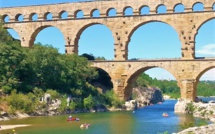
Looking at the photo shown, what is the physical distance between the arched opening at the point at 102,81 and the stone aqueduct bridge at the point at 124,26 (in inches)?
165

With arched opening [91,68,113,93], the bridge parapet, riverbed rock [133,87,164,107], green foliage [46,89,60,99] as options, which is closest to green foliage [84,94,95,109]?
green foliage [46,89,60,99]

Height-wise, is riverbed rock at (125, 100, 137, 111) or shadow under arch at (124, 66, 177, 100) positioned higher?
shadow under arch at (124, 66, 177, 100)

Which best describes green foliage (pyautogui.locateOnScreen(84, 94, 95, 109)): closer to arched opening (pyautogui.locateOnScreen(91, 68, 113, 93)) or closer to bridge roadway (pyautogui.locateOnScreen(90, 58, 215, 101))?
bridge roadway (pyautogui.locateOnScreen(90, 58, 215, 101))

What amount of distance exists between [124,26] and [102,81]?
30.7 feet

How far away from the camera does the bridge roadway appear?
164 feet

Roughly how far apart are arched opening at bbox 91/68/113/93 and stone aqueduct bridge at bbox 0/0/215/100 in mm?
4182

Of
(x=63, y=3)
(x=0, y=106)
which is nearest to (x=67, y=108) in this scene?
(x=0, y=106)

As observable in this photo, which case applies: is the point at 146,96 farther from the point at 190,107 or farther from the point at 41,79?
the point at 41,79

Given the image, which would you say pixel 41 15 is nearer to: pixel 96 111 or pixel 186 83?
pixel 96 111

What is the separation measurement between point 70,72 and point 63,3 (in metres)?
13.1

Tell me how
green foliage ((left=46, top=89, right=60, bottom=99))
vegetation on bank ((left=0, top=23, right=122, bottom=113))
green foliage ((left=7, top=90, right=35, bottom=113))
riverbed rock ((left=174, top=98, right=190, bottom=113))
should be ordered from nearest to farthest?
green foliage ((left=7, top=90, right=35, bottom=113)) < vegetation on bank ((left=0, top=23, right=122, bottom=113)) < green foliage ((left=46, top=89, right=60, bottom=99)) < riverbed rock ((left=174, top=98, right=190, bottom=113))

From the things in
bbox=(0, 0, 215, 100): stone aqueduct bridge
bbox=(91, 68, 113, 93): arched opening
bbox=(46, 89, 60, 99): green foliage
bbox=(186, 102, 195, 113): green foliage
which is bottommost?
bbox=(186, 102, 195, 113): green foliage

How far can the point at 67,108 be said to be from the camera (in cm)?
4559

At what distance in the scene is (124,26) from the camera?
181 ft
